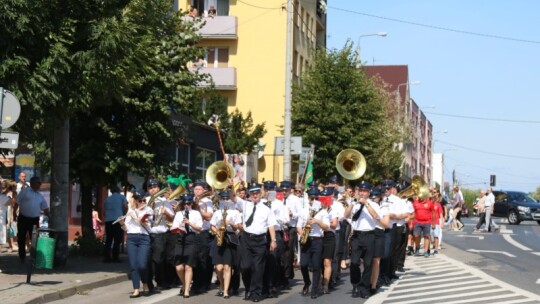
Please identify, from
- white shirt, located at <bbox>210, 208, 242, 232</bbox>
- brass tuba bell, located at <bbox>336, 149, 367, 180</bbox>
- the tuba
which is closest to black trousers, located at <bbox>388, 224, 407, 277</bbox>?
the tuba

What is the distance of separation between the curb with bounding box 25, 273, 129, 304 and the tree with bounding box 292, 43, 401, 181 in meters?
24.1

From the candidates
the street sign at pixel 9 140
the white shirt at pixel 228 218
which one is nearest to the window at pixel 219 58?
the white shirt at pixel 228 218

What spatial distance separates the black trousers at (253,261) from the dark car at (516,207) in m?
34.7

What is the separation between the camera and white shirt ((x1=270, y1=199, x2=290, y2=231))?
15812mm

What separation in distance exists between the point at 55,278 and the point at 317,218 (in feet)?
15.3

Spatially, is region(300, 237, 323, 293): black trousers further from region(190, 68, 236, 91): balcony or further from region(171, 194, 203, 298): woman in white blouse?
region(190, 68, 236, 91): balcony

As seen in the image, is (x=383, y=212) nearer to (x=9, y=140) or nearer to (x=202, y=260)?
(x=202, y=260)

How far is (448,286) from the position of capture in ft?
55.5

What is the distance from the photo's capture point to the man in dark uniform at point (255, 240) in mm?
14938

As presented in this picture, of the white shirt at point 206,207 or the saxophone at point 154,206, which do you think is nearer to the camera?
the saxophone at point 154,206

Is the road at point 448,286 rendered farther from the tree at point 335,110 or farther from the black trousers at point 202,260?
the tree at point 335,110

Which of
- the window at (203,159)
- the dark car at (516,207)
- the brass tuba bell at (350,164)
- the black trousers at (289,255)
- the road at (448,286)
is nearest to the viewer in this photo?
the road at (448,286)

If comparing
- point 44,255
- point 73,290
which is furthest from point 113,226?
point 73,290

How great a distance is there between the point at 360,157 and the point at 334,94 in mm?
23016
